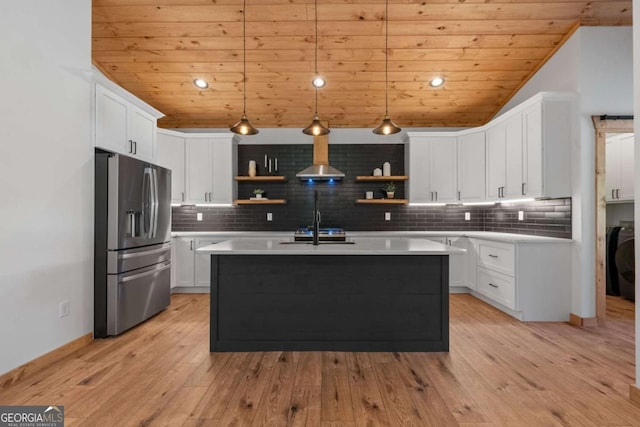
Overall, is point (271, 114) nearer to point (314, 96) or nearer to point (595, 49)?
point (314, 96)

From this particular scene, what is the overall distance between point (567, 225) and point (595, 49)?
6.21ft

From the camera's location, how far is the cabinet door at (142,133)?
3.67 meters

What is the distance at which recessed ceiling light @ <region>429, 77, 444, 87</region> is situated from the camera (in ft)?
15.0

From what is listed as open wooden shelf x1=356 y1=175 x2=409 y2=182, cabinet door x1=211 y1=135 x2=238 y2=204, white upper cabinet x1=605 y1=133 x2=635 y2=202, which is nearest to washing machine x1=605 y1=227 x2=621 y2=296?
white upper cabinet x1=605 y1=133 x2=635 y2=202

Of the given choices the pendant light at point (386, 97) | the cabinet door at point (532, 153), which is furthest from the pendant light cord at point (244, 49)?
the cabinet door at point (532, 153)

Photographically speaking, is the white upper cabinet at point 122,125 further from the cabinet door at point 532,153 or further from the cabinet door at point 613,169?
the cabinet door at point 613,169

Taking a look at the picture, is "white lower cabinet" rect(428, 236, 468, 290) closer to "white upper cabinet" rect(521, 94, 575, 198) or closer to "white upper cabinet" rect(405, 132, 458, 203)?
"white upper cabinet" rect(405, 132, 458, 203)

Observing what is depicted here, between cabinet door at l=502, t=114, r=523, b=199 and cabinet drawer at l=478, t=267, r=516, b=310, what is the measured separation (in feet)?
3.35

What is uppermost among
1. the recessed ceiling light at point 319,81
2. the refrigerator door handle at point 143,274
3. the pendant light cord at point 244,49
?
the pendant light cord at point 244,49

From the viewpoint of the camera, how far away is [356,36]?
3967 mm

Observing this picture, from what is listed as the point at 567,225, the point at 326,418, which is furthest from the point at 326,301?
the point at 567,225

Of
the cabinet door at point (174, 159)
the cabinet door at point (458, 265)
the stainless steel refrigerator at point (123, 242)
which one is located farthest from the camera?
the cabinet door at point (174, 159)

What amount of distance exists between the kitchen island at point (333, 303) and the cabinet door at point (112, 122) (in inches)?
65.6

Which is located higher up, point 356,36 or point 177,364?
point 356,36
